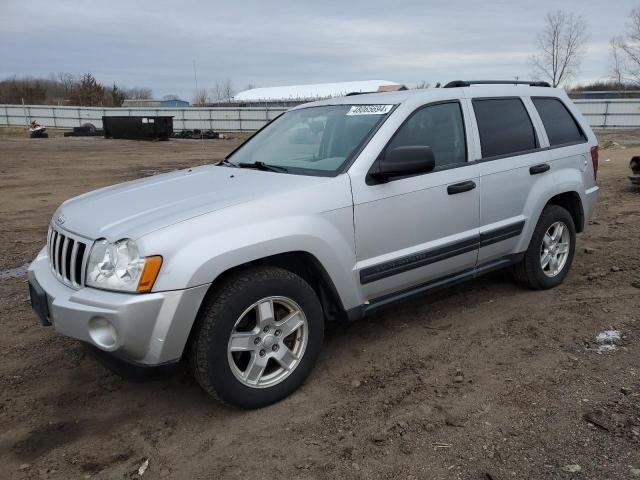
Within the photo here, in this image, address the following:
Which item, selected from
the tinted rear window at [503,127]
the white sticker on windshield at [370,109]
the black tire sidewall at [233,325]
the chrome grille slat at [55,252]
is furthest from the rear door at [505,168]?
the chrome grille slat at [55,252]

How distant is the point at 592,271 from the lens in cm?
558

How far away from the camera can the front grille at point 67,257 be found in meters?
2.98

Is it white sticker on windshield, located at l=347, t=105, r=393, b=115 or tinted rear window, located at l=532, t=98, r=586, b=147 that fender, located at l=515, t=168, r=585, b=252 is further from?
white sticker on windshield, located at l=347, t=105, r=393, b=115

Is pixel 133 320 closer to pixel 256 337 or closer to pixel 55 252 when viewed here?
pixel 256 337

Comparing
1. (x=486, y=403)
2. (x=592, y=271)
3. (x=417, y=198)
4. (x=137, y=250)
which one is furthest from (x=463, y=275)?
(x=137, y=250)

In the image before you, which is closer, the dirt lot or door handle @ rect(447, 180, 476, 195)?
the dirt lot

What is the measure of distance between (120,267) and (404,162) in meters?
1.78

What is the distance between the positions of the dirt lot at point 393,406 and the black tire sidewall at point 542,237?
0.46 ft

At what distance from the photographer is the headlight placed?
2713 millimetres

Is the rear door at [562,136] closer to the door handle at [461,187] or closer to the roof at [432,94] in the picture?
the roof at [432,94]

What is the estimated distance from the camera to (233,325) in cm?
295

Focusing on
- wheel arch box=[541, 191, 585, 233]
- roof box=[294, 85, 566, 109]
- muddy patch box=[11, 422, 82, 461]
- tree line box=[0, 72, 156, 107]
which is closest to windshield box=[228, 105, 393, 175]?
roof box=[294, 85, 566, 109]

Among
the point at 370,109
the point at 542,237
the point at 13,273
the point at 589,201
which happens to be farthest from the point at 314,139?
the point at 13,273

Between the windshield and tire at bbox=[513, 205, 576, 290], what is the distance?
76.8 inches
